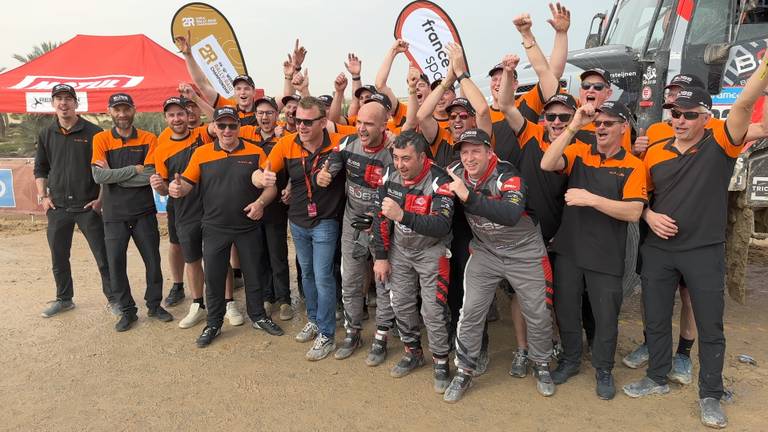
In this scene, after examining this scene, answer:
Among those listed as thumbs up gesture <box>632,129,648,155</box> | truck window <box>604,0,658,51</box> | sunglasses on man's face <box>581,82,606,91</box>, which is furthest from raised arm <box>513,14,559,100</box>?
truck window <box>604,0,658,51</box>

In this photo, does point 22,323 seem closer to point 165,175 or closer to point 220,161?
point 165,175

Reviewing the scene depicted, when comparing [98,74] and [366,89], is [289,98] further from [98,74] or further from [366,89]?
[98,74]

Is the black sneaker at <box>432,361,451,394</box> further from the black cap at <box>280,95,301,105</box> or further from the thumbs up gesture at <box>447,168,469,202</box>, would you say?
the black cap at <box>280,95,301,105</box>

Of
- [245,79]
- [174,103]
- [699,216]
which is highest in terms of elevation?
[245,79]

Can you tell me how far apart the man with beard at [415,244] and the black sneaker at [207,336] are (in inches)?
72.5

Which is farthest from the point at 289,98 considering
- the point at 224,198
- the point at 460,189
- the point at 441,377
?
the point at 441,377

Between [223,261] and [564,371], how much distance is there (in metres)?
3.10

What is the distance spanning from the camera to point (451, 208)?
3629mm

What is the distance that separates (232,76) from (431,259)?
16.2 ft

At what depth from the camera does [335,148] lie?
4320mm

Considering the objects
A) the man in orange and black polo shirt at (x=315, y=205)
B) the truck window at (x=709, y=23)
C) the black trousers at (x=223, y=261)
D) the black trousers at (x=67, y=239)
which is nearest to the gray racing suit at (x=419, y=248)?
the man in orange and black polo shirt at (x=315, y=205)

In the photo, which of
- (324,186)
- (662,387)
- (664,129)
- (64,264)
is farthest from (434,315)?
(64,264)

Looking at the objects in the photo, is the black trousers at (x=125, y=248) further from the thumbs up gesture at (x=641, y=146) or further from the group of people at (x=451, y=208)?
the thumbs up gesture at (x=641, y=146)

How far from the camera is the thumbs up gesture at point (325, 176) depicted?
4227mm
